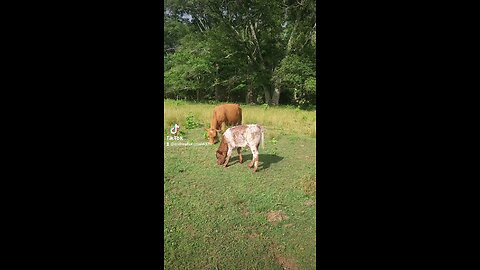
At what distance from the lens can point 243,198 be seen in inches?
108

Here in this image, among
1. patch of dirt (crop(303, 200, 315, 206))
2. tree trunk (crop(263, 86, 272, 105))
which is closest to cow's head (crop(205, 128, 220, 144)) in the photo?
tree trunk (crop(263, 86, 272, 105))

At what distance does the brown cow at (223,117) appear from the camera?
9.53 feet

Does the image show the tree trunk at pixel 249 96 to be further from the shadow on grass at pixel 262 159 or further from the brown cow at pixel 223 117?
the shadow on grass at pixel 262 159

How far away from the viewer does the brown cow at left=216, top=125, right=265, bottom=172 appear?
2.86 m

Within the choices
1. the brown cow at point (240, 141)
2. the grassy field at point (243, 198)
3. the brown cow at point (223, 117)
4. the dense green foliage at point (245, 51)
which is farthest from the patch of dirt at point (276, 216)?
the dense green foliage at point (245, 51)

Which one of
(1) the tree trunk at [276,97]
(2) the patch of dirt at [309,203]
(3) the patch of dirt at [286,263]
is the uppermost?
(1) the tree trunk at [276,97]

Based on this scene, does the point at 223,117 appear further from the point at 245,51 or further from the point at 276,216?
the point at 276,216

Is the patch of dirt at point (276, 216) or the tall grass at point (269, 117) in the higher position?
the tall grass at point (269, 117)

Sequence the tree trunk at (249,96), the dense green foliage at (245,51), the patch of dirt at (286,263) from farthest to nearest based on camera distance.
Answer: the tree trunk at (249,96) → the dense green foliage at (245,51) → the patch of dirt at (286,263)

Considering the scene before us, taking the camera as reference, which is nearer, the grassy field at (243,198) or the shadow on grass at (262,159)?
the grassy field at (243,198)

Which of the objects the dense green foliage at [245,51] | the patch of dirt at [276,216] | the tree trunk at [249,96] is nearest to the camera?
the patch of dirt at [276,216]

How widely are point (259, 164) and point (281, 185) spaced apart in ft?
0.77
